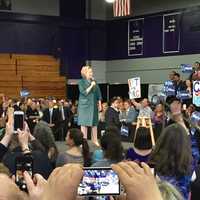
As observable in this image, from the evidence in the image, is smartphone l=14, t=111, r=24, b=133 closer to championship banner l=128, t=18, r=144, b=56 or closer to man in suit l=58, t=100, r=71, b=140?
man in suit l=58, t=100, r=71, b=140

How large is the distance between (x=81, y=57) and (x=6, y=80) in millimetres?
3438

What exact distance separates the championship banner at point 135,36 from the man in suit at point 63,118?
4.81 m

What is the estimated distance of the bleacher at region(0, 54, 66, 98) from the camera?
21.3 metres

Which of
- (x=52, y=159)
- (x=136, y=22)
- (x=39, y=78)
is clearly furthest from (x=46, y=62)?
(x=52, y=159)

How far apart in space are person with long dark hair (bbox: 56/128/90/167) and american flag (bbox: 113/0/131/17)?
1331 centimetres

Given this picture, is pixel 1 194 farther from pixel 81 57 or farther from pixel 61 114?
pixel 81 57

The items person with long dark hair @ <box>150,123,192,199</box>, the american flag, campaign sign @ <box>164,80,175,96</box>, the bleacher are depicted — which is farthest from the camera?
the bleacher

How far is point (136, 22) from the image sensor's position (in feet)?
71.4

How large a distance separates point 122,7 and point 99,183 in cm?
1728

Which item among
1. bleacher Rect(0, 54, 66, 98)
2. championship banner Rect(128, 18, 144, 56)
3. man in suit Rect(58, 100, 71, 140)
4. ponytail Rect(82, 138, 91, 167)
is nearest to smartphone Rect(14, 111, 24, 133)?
ponytail Rect(82, 138, 91, 167)

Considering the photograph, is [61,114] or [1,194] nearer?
[1,194]

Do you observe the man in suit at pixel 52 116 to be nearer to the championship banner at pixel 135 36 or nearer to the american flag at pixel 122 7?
the american flag at pixel 122 7

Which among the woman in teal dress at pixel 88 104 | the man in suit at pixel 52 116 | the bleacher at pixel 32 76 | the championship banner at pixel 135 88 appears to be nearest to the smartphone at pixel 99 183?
the championship banner at pixel 135 88

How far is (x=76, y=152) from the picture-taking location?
17.0 ft
